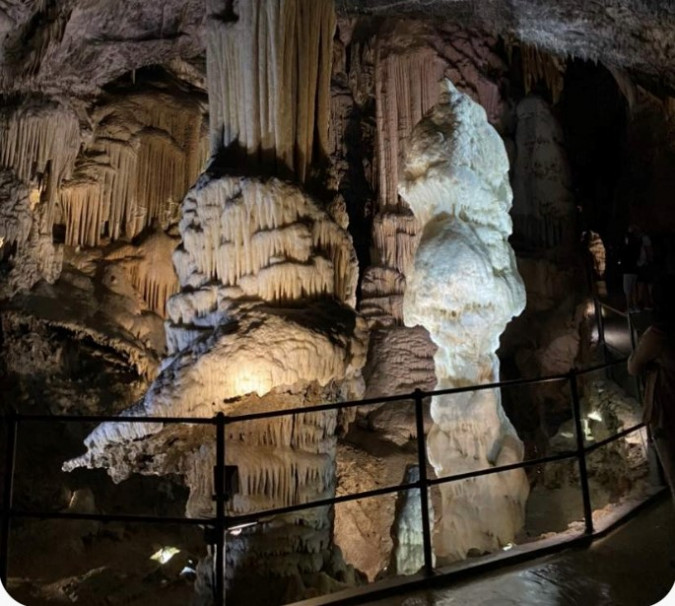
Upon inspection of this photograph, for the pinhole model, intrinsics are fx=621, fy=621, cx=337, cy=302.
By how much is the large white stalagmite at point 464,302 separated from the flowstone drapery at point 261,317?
0.78 metres

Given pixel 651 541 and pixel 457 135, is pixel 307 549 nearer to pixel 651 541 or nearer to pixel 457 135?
pixel 651 541

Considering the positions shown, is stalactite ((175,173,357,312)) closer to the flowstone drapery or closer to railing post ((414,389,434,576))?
the flowstone drapery

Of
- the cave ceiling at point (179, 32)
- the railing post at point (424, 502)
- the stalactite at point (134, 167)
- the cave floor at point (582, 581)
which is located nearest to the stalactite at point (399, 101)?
the cave ceiling at point (179, 32)

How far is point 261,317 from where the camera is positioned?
482 cm

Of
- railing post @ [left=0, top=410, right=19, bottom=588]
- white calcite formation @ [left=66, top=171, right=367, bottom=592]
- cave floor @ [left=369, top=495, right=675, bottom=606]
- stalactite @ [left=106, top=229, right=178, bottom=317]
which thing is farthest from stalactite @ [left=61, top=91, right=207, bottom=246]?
cave floor @ [left=369, top=495, right=675, bottom=606]

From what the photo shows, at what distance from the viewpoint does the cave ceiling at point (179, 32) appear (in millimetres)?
6051

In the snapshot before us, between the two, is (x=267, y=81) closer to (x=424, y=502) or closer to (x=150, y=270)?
(x=424, y=502)

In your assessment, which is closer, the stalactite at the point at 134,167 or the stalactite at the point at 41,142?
the stalactite at the point at 41,142

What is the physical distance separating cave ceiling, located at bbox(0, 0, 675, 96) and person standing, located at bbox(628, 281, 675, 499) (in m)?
3.97

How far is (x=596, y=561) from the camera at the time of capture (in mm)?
3043

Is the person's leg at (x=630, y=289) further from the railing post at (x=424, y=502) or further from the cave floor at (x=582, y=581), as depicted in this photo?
the railing post at (x=424, y=502)

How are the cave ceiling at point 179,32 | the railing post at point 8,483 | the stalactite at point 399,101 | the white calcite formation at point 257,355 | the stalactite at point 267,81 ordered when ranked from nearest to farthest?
1. the railing post at point 8,483
2. the white calcite formation at point 257,355
3. the stalactite at point 267,81
4. the cave ceiling at point 179,32
5. the stalactite at point 399,101

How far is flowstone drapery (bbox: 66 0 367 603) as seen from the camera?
4.79 meters

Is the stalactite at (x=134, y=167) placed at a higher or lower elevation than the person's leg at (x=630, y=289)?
higher
